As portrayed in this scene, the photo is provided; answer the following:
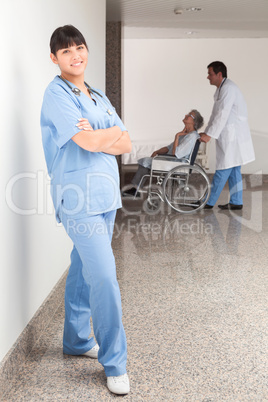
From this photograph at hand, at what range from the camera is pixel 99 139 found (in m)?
1.62

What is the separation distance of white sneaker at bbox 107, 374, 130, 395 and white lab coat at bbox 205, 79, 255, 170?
3790 mm

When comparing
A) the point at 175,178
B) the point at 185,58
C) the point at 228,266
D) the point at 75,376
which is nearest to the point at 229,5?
the point at 175,178

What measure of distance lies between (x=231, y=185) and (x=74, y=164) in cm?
400

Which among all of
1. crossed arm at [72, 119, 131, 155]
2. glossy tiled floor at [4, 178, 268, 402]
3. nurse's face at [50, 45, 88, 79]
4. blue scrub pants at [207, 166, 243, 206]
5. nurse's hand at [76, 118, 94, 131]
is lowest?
glossy tiled floor at [4, 178, 268, 402]

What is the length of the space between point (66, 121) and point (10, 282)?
1.96 ft

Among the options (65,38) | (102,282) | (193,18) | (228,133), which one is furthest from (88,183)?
(193,18)

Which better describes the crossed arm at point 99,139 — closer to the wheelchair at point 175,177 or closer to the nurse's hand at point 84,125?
the nurse's hand at point 84,125

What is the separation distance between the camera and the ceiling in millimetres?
5746

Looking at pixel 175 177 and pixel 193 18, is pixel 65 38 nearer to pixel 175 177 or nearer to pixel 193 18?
pixel 175 177

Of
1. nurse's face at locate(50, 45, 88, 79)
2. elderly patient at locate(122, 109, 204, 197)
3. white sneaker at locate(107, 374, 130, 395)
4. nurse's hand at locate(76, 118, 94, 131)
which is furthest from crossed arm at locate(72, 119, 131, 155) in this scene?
elderly patient at locate(122, 109, 204, 197)

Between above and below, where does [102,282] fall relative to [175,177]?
above

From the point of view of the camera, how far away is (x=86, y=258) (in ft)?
5.52

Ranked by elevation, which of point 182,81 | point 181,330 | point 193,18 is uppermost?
point 193,18

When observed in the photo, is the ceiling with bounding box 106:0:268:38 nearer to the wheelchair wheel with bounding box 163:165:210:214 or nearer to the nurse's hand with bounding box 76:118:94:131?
the wheelchair wheel with bounding box 163:165:210:214
